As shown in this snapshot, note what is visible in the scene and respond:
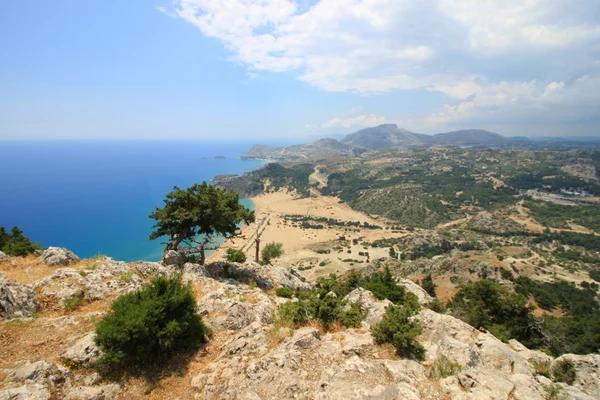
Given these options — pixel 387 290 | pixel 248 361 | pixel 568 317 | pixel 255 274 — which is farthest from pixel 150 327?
pixel 568 317

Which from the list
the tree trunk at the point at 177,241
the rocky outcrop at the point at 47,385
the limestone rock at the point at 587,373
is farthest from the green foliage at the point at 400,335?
the tree trunk at the point at 177,241

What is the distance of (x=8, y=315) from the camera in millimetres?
10617

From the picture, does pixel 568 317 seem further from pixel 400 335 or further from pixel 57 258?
pixel 57 258

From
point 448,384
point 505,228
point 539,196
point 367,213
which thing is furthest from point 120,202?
point 539,196

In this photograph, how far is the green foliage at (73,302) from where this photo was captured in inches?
495

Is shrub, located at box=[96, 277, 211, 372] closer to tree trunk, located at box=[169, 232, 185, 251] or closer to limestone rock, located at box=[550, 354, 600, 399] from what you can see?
tree trunk, located at box=[169, 232, 185, 251]

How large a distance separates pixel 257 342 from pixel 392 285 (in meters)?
16.2

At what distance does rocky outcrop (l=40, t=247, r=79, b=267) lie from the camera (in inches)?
651

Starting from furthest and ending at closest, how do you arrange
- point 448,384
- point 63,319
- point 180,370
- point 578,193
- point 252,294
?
point 578,193 < point 252,294 < point 63,319 < point 180,370 < point 448,384

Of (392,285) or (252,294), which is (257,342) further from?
(392,285)

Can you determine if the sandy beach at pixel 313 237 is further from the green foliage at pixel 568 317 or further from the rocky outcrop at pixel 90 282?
the green foliage at pixel 568 317

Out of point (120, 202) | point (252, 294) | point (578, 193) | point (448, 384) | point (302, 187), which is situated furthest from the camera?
point (302, 187)

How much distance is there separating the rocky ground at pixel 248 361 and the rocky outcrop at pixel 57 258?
2.17 meters

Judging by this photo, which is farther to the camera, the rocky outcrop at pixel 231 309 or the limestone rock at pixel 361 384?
the rocky outcrop at pixel 231 309
